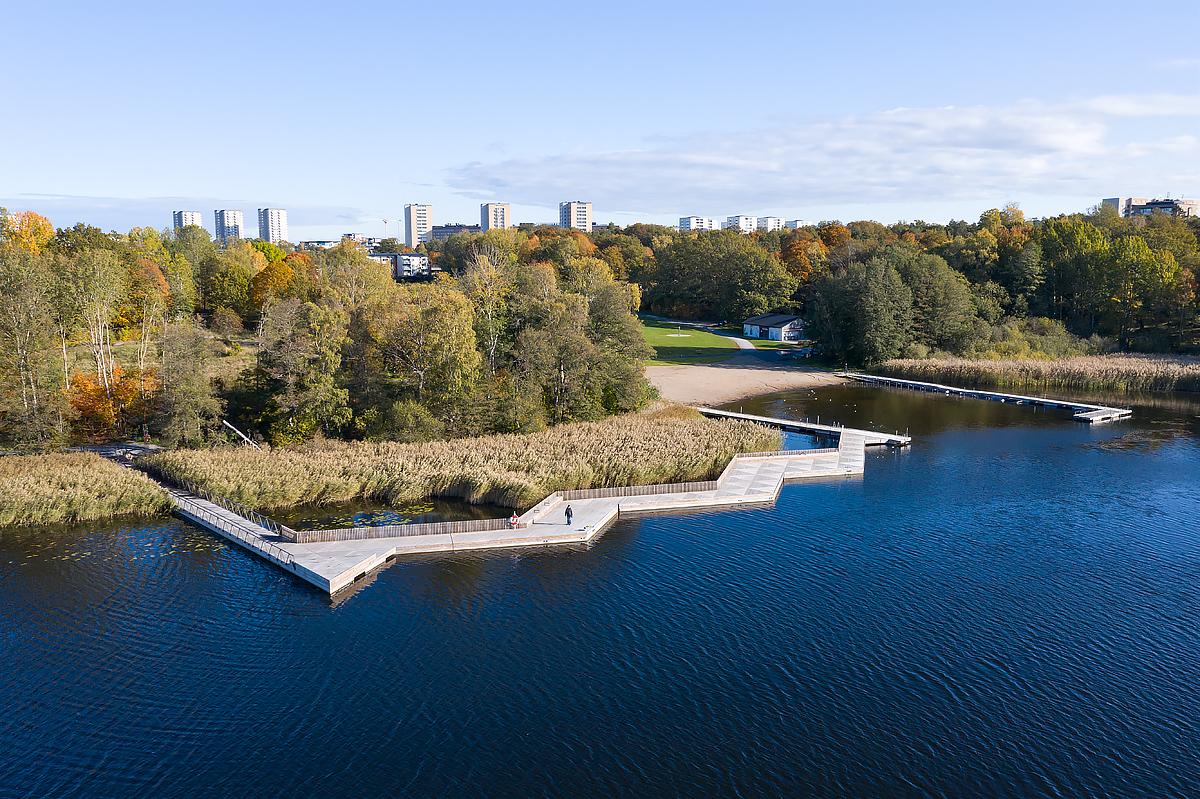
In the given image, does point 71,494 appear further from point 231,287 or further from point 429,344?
point 231,287

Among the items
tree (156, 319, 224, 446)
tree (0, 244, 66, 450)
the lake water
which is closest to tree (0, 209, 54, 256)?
tree (0, 244, 66, 450)

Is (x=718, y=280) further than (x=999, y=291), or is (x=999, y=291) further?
(x=718, y=280)

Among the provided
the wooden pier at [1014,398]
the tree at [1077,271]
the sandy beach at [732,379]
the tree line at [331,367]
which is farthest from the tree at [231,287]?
the tree at [1077,271]

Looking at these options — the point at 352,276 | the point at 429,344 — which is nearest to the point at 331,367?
the point at 429,344

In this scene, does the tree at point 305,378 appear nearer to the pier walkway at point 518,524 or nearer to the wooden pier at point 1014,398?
the pier walkway at point 518,524

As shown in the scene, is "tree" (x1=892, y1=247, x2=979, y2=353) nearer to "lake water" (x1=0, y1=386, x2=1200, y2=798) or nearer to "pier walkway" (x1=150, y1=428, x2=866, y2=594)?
"pier walkway" (x1=150, y1=428, x2=866, y2=594)

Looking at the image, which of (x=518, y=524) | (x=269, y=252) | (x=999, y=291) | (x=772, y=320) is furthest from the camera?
(x=269, y=252)

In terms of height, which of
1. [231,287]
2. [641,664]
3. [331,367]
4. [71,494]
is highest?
[231,287]

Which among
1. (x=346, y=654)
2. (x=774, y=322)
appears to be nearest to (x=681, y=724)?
(x=346, y=654)
